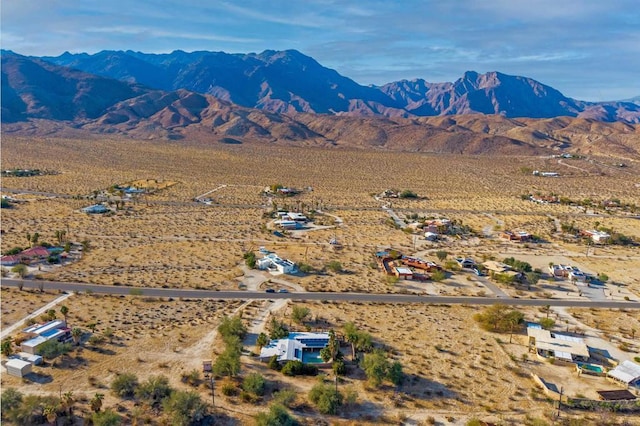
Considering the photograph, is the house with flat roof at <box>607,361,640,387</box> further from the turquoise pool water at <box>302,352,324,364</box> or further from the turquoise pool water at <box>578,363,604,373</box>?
the turquoise pool water at <box>302,352,324,364</box>

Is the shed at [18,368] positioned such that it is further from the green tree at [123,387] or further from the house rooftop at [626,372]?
the house rooftop at [626,372]

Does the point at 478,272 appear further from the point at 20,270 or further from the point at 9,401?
the point at 20,270

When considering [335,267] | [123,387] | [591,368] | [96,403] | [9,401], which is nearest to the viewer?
[9,401]

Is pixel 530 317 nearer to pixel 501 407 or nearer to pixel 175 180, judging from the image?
pixel 501 407

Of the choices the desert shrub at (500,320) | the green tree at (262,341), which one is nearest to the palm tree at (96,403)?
the green tree at (262,341)

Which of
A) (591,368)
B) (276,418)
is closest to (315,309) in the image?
(276,418)
